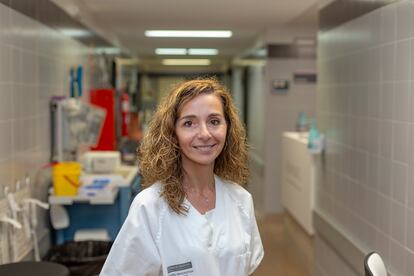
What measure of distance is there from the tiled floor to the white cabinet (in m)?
0.18

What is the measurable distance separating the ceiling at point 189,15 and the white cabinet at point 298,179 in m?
1.30

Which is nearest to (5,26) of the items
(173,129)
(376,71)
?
(173,129)

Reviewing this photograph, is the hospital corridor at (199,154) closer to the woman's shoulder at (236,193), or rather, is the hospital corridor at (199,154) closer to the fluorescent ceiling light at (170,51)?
the woman's shoulder at (236,193)

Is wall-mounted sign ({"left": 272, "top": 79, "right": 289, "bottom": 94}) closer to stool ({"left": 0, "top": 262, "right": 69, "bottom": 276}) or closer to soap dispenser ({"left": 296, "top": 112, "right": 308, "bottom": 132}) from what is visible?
soap dispenser ({"left": 296, "top": 112, "right": 308, "bottom": 132})

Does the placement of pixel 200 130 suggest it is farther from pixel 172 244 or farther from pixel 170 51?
pixel 170 51

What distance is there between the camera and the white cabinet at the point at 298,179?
5.26 meters

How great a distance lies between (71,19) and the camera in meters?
4.55

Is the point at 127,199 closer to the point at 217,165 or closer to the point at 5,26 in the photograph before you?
the point at 5,26

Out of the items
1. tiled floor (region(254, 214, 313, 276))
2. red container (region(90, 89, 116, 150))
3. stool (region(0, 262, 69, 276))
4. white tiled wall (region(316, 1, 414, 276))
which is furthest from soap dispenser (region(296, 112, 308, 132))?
stool (region(0, 262, 69, 276))

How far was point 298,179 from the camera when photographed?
5738mm

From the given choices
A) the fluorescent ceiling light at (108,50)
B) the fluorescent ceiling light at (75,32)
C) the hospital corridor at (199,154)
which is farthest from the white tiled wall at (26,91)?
the fluorescent ceiling light at (108,50)

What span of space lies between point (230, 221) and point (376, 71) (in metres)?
1.62

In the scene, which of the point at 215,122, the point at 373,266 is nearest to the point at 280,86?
the point at 373,266

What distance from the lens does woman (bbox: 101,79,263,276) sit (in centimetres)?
168
